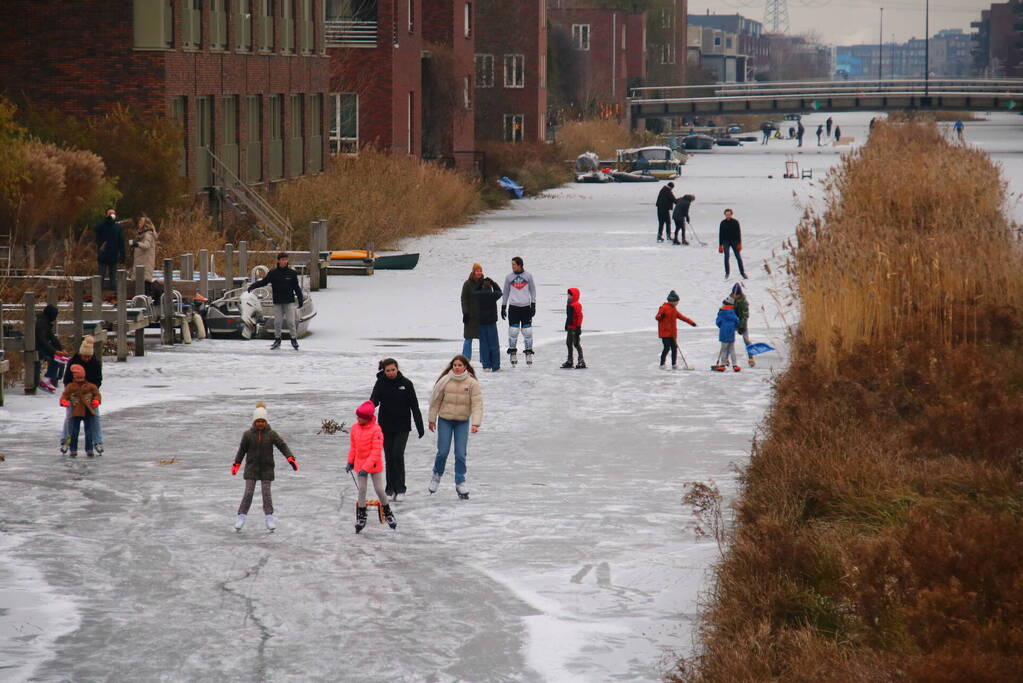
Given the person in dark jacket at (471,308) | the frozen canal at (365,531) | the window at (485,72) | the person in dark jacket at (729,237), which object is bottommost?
the frozen canal at (365,531)

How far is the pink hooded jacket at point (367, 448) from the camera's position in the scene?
12922 mm

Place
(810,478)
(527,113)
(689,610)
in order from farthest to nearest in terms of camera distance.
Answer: (527,113)
(810,478)
(689,610)

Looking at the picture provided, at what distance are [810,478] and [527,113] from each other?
229 ft

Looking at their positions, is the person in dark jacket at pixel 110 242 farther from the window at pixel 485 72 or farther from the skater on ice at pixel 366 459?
the window at pixel 485 72

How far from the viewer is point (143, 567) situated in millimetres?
11969

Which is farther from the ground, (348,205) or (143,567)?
(348,205)

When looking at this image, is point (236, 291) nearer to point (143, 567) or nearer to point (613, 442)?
point (613, 442)

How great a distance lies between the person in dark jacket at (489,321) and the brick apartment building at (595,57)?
8669cm

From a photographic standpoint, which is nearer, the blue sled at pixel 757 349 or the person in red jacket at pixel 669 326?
the person in red jacket at pixel 669 326

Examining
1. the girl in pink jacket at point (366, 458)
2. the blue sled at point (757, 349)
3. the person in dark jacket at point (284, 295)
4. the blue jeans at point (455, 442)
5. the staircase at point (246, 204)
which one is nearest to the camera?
the girl in pink jacket at point (366, 458)

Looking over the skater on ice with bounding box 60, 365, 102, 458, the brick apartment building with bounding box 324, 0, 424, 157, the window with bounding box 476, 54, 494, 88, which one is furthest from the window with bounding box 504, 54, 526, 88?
the skater on ice with bounding box 60, 365, 102, 458

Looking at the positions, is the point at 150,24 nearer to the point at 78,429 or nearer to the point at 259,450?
the point at 78,429

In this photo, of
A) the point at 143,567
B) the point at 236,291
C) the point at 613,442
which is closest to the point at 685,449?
the point at 613,442

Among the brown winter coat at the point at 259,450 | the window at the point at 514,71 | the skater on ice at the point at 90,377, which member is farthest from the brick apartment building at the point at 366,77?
the brown winter coat at the point at 259,450
